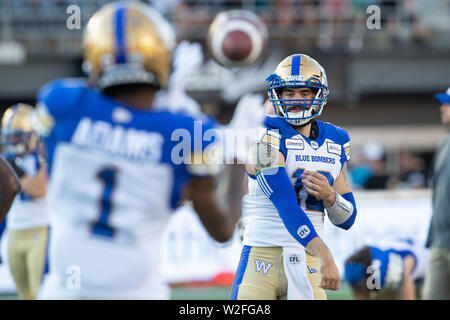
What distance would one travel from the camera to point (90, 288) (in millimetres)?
2582

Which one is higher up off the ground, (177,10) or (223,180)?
(177,10)

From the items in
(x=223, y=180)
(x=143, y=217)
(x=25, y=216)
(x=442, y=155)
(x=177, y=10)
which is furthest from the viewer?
(x=177, y=10)

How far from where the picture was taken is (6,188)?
3.77 metres

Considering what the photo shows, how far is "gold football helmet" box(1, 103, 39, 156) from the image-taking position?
21.0 ft

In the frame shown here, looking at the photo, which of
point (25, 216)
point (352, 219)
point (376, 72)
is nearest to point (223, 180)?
point (352, 219)

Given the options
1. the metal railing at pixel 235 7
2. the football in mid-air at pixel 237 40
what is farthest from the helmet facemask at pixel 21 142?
the metal railing at pixel 235 7

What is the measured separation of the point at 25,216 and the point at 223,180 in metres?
4.09

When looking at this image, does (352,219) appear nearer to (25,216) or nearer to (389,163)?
(25,216)

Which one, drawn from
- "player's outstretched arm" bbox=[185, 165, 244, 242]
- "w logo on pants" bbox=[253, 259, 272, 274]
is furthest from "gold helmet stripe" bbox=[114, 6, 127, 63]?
"w logo on pants" bbox=[253, 259, 272, 274]

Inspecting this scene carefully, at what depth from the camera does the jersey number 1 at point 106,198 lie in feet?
8.28

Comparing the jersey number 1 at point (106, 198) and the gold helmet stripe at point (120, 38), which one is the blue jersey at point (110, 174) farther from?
the gold helmet stripe at point (120, 38)

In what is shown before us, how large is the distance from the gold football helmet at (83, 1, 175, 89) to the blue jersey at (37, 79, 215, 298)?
0.12 m

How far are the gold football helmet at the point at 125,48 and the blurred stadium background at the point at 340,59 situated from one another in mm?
9140

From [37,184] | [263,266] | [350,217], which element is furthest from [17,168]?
[350,217]
